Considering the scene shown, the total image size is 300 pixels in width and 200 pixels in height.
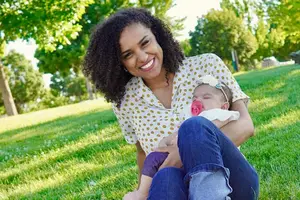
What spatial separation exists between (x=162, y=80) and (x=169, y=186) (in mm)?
1078

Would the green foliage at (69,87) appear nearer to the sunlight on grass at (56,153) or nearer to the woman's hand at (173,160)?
the sunlight on grass at (56,153)

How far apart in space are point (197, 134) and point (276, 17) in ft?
54.5

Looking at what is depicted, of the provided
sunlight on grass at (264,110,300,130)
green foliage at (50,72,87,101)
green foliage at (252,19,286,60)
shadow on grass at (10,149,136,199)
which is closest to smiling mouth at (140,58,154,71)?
shadow on grass at (10,149,136,199)

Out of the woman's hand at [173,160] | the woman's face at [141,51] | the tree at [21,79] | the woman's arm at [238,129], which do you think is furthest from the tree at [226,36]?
the woman's hand at [173,160]

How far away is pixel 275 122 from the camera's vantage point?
5.46 metres

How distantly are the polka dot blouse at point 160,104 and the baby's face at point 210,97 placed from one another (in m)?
0.12

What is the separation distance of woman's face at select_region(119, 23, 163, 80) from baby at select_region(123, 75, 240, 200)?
1.13 ft

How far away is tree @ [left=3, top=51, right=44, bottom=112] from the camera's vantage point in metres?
40.9

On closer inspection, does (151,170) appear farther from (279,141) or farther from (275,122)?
(275,122)

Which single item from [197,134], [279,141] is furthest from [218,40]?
[197,134]

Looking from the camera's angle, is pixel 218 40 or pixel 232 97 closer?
pixel 232 97

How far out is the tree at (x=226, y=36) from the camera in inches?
1407

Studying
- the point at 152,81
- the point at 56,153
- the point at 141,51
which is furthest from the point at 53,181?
the point at 141,51

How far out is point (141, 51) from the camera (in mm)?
2805
